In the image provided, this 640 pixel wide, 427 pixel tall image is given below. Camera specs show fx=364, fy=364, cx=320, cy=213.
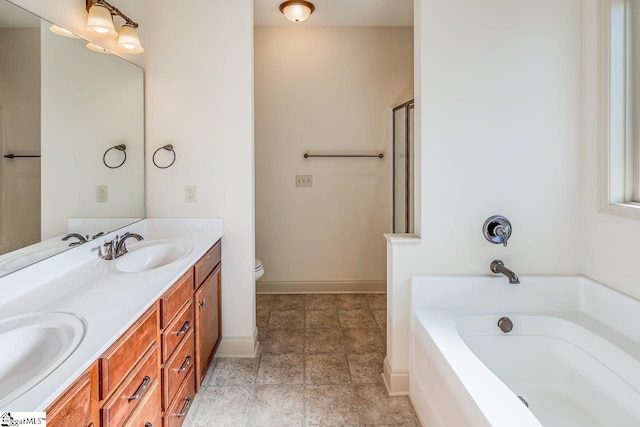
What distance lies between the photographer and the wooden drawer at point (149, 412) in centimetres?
121

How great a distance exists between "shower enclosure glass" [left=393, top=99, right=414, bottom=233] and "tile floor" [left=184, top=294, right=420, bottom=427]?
86cm

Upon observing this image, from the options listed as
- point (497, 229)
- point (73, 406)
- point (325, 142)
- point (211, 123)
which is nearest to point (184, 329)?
point (73, 406)

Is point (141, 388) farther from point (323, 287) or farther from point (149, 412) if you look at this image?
point (323, 287)

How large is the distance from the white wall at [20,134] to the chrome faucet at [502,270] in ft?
6.90

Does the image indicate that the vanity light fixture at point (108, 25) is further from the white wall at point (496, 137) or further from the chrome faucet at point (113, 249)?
the white wall at point (496, 137)

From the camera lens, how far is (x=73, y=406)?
87cm

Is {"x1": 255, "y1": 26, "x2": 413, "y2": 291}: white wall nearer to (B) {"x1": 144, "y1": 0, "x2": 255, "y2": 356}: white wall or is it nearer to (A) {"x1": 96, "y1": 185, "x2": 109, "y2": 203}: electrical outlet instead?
(B) {"x1": 144, "y1": 0, "x2": 255, "y2": 356}: white wall

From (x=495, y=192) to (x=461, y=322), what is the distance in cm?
71

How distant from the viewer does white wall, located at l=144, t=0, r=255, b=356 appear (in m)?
2.30

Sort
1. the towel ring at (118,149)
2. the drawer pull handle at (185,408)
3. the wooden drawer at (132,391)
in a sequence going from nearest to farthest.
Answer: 1. the wooden drawer at (132,391)
2. the drawer pull handle at (185,408)
3. the towel ring at (118,149)

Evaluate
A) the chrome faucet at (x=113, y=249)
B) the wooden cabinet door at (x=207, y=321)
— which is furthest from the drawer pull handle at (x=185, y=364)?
the chrome faucet at (x=113, y=249)

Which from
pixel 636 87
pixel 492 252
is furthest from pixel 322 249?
pixel 636 87

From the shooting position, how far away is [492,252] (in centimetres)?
198

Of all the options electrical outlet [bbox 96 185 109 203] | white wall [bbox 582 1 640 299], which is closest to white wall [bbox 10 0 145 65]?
electrical outlet [bbox 96 185 109 203]
